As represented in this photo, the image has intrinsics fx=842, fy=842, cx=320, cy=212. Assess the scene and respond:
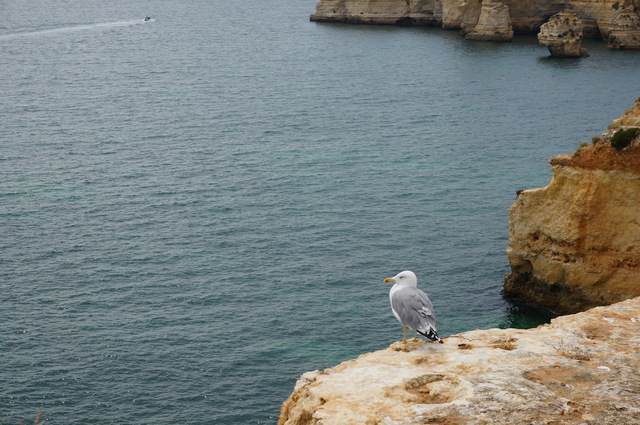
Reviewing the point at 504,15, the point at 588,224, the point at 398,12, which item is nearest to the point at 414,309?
the point at 588,224

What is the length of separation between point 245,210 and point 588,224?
3360 cm

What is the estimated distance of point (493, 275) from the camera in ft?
205

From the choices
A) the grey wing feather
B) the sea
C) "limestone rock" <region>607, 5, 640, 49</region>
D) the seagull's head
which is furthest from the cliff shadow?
"limestone rock" <region>607, 5, 640, 49</region>

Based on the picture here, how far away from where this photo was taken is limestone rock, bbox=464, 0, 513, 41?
555 ft

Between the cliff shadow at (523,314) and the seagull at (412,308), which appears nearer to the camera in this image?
the seagull at (412,308)

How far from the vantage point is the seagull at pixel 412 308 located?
2655 centimetres

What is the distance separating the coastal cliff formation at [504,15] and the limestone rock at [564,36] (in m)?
11.5

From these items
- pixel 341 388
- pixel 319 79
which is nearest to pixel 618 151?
pixel 341 388

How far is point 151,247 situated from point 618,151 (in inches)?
1437

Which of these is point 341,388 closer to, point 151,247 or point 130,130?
point 151,247

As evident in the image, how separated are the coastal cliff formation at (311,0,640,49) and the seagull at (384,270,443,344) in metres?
145

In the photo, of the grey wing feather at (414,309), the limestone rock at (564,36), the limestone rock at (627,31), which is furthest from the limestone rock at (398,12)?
the grey wing feather at (414,309)

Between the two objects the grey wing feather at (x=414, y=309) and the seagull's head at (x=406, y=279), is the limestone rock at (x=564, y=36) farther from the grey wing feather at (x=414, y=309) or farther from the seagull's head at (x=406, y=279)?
the grey wing feather at (x=414, y=309)

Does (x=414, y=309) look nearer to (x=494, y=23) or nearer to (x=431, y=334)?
(x=431, y=334)
